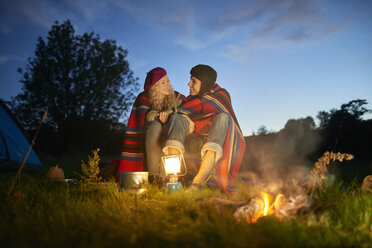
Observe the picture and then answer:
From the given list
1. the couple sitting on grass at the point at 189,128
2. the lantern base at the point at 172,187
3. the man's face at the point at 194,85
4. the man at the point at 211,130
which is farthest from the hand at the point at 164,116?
the lantern base at the point at 172,187

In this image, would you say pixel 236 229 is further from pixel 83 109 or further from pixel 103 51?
pixel 103 51

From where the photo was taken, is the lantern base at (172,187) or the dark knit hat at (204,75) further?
the dark knit hat at (204,75)

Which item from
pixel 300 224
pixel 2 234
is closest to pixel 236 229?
pixel 300 224

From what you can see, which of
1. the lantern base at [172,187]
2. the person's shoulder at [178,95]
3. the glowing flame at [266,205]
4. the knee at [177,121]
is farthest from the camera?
the person's shoulder at [178,95]

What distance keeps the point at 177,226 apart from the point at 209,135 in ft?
5.52

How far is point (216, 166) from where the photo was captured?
3.37 metres

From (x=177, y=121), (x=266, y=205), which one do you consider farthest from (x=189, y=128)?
(x=266, y=205)

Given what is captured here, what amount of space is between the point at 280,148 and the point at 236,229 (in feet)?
19.2

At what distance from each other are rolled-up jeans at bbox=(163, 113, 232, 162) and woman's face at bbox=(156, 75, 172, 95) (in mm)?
793

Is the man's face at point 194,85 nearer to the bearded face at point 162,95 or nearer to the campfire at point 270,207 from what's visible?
the bearded face at point 162,95

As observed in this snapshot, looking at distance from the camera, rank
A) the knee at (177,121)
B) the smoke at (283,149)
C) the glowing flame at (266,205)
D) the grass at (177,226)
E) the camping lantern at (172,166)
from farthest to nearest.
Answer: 1. the smoke at (283,149)
2. the knee at (177,121)
3. the camping lantern at (172,166)
4. the glowing flame at (266,205)
5. the grass at (177,226)

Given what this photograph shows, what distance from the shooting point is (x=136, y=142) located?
3.90m

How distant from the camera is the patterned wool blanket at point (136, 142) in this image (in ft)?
12.6

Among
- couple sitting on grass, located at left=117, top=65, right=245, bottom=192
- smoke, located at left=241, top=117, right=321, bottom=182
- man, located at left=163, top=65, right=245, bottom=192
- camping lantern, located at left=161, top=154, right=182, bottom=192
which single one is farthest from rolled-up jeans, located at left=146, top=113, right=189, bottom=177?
smoke, located at left=241, top=117, right=321, bottom=182
